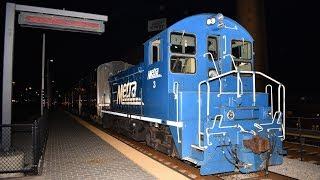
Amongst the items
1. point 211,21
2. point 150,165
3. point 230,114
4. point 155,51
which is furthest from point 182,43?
point 150,165

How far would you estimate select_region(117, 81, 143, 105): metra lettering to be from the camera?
455 inches

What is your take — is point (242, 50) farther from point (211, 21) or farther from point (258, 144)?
point (258, 144)

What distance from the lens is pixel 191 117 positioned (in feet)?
25.0

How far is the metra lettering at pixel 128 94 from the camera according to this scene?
11561 millimetres

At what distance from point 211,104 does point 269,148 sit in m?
1.63

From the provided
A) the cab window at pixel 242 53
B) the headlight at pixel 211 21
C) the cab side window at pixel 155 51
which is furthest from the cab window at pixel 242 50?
the cab side window at pixel 155 51

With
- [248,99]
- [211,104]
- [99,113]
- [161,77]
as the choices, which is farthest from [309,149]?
[99,113]

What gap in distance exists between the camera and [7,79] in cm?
855

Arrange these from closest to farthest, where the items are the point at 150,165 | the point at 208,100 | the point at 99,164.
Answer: the point at 208,100, the point at 150,165, the point at 99,164

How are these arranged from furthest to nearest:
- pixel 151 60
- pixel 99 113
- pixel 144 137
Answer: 1. pixel 99 113
2. pixel 144 137
3. pixel 151 60

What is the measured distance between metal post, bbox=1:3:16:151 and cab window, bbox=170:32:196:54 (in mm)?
4365

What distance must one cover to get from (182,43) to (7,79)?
4.75 meters

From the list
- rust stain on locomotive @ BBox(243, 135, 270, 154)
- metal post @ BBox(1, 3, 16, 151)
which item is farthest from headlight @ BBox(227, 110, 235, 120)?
metal post @ BBox(1, 3, 16, 151)

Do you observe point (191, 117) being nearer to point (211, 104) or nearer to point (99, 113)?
point (211, 104)
